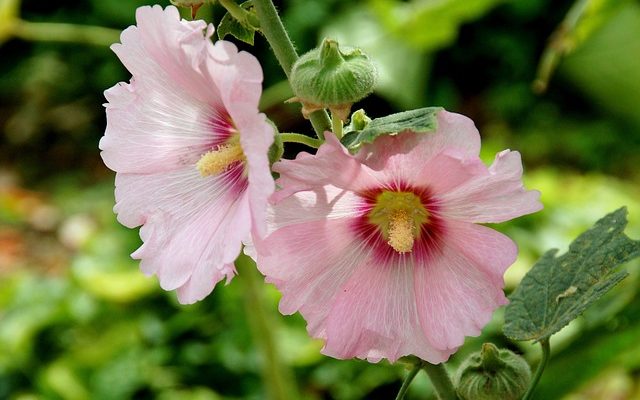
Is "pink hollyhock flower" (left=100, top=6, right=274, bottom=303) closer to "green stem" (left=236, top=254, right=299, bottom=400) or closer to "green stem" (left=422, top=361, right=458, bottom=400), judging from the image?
"green stem" (left=422, top=361, right=458, bottom=400)

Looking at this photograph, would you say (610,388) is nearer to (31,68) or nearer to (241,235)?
(241,235)

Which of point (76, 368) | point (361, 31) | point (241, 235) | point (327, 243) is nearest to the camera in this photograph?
point (241, 235)

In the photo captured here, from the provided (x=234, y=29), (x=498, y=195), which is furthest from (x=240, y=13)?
(x=498, y=195)

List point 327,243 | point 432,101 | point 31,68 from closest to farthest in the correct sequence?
point 327,243
point 432,101
point 31,68

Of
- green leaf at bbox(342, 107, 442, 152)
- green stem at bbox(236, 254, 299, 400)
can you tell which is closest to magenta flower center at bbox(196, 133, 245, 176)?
green leaf at bbox(342, 107, 442, 152)

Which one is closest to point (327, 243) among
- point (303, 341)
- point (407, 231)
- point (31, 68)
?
point (407, 231)

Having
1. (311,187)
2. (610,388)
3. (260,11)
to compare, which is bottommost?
(610,388)

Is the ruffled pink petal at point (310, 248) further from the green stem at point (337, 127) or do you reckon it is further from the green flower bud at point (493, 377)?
the green flower bud at point (493, 377)
